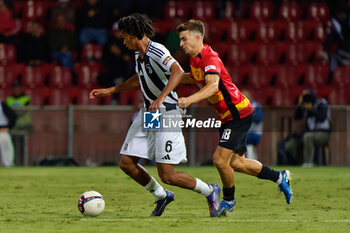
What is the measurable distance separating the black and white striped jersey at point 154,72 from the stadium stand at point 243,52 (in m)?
10.00

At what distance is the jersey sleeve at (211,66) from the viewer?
708 cm

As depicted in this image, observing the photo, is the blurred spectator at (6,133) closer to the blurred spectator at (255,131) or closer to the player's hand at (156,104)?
the blurred spectator at (255,131)

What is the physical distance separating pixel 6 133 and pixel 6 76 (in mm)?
2669

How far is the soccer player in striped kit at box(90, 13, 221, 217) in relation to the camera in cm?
720

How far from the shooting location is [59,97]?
18.0 meters

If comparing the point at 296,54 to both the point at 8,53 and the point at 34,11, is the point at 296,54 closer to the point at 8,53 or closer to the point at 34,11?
the point at 34,11

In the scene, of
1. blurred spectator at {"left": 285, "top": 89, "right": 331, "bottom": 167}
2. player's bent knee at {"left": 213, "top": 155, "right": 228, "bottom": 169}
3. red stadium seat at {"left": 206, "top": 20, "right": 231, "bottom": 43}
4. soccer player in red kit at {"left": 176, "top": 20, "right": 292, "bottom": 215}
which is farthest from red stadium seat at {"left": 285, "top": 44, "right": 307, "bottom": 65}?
player's bent knee at {"left": 213, "top": 155, "right": 228, "bottom": 169}

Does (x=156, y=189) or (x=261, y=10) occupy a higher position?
(x=261, y=10)

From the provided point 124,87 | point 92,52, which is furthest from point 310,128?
point 124,87

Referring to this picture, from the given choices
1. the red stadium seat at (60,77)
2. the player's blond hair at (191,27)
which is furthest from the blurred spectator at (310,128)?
the player's blond hair at (191,27)

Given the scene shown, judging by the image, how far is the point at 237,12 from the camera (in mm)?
20297

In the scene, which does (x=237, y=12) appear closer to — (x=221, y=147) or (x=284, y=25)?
(x=284, y=25)

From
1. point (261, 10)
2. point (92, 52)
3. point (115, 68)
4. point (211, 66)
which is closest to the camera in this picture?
point (211, 66)

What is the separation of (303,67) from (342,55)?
3.48ft
